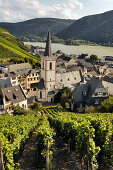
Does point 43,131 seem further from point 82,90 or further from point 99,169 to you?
point 82,90

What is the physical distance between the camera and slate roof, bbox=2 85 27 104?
42.5 meters

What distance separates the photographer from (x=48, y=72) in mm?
53406

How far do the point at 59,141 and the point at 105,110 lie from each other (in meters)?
19.1

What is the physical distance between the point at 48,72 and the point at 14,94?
14906mm

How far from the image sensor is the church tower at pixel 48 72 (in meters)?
51.8

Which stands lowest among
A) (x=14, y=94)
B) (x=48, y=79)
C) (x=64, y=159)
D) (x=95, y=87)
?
(x=64, y=159)

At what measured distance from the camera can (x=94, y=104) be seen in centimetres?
4603

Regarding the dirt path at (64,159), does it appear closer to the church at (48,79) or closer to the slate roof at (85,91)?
the slate roof at (85,91)

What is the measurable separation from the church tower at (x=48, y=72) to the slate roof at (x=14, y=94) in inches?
447

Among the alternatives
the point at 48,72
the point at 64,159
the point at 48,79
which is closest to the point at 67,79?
the point at 48,79

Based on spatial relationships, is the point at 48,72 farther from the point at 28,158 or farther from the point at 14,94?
the point at 28,158

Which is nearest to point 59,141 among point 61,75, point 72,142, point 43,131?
point 72,142

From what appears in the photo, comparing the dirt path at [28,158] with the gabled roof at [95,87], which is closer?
the dirt path at [28,158]

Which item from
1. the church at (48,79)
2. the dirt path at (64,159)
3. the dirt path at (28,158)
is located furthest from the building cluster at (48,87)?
the dirt path at (64,159)
